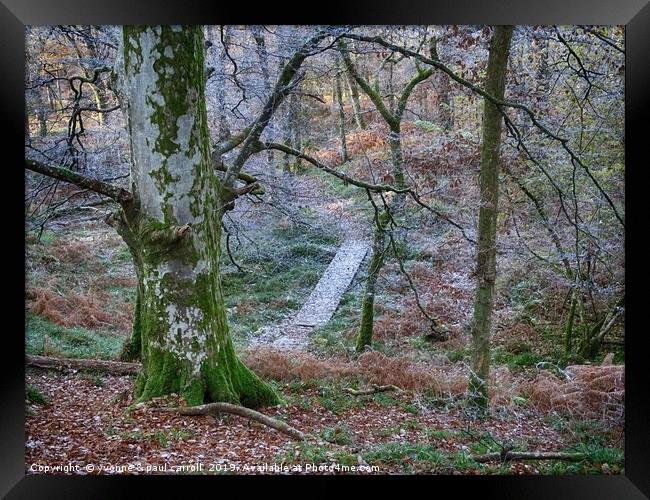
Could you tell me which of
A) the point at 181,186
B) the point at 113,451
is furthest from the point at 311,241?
the point at 113,451

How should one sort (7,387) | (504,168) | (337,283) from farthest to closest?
(337,283) → (504,168) → (7,387)


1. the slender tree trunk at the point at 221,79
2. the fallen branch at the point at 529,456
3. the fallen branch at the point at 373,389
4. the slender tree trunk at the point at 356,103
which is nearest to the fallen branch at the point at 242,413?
the fallen branch at the point at 373,389

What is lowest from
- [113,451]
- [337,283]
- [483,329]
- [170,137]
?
[113,451]

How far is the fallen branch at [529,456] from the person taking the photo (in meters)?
3.02

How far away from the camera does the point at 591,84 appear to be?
10.3ft

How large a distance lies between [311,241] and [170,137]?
1.29m

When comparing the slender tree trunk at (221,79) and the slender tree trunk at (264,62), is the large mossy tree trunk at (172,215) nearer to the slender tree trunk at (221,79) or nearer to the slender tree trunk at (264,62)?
the slender tree trunk at (221,79)

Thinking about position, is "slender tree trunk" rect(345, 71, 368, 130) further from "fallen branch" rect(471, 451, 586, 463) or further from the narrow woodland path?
"fallen branch" rect(471, 451, 586, 463)

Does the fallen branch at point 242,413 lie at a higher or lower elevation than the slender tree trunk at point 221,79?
lower

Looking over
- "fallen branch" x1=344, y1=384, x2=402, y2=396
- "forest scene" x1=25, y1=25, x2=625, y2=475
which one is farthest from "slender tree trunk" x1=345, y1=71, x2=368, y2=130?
"fallen branch" x1=344, y1=384, x2=402, y2=396

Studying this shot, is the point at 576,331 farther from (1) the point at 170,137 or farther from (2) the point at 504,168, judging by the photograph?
(1) the point at 170,137
